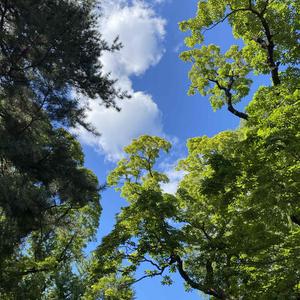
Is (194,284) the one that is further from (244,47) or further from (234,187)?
(244,47)

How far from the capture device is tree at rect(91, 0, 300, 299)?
390 inches

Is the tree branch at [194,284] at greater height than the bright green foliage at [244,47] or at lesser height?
lesser

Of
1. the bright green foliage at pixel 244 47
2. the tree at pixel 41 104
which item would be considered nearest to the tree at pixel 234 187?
the bright green foliage at pixel 244 47

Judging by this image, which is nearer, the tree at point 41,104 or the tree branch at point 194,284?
the tree at point 41,104

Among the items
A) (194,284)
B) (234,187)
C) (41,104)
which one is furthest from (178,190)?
(41,104)

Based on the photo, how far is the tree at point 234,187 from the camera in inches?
390

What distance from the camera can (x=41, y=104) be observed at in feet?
33.4

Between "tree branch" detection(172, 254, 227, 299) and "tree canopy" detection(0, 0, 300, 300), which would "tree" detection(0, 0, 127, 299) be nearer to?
"tree canopy" detection(0, 0, 300, 300)

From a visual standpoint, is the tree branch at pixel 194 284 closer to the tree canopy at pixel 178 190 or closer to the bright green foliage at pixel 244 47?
the tree canopy at pixel 178 190

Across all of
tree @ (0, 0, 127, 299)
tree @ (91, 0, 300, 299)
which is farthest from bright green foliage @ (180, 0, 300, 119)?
tree @ (0, 0, 127, 299)

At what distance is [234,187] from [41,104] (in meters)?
5.52

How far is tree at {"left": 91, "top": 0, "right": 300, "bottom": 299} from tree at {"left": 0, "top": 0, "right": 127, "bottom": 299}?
A: 3673mm

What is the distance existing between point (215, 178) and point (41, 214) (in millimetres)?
5097

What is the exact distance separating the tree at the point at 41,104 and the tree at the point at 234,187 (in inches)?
145
